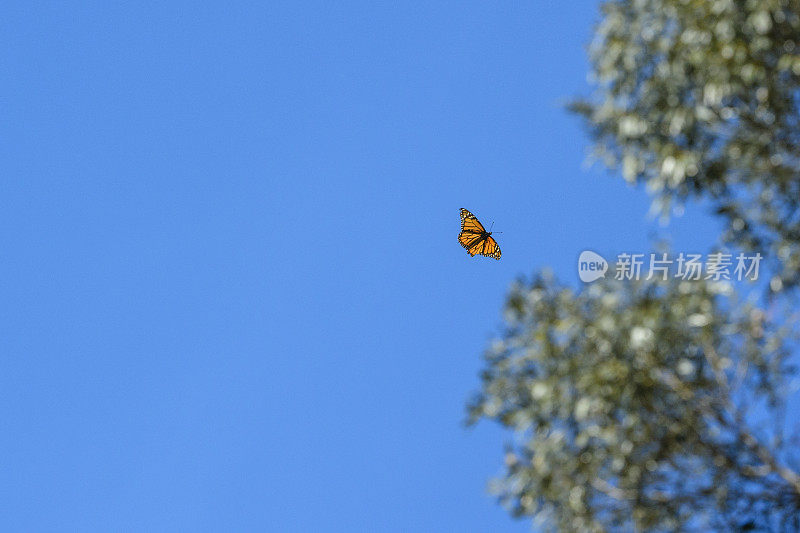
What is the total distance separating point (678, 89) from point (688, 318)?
1.76 metres

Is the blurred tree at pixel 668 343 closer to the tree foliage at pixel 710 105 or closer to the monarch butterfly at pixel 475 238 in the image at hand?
the tree foliage at pixel 710 105

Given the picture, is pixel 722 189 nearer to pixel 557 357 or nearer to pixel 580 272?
pixel 557 357

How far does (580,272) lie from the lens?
1115 cm

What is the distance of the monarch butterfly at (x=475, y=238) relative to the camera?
15414 millimetres

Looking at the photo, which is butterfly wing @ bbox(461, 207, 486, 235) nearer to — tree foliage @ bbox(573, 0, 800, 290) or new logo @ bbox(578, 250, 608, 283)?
new logo @ bbox(578, 250, 608, 283)

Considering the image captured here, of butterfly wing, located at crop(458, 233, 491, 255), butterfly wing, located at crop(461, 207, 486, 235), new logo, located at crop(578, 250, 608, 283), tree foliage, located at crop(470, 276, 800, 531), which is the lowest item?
tree foliage, located at crop(470, 276, 800, 531)

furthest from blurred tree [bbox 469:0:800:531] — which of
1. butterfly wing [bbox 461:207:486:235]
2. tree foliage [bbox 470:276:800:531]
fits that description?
butterfly wing [bbox 461:207:486:235]

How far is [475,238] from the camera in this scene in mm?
15562

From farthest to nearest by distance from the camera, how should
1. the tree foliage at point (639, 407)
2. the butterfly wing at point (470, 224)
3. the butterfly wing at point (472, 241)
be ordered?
the butterfly wing at point (472, 241) < the butterfly wing at point (470, 224) < the tree foliage at point (639, 407)

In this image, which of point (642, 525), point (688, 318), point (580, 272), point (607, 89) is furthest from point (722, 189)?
point (580, 272)

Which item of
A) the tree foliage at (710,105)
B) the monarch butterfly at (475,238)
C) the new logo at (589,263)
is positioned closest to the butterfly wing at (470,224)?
the monarch butterfly at (475,238)

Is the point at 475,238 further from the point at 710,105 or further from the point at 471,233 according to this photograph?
the point at 710,105

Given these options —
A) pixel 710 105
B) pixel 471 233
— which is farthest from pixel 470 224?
pixel 710 105

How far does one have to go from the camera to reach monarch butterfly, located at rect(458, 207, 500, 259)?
1541 centimetres
